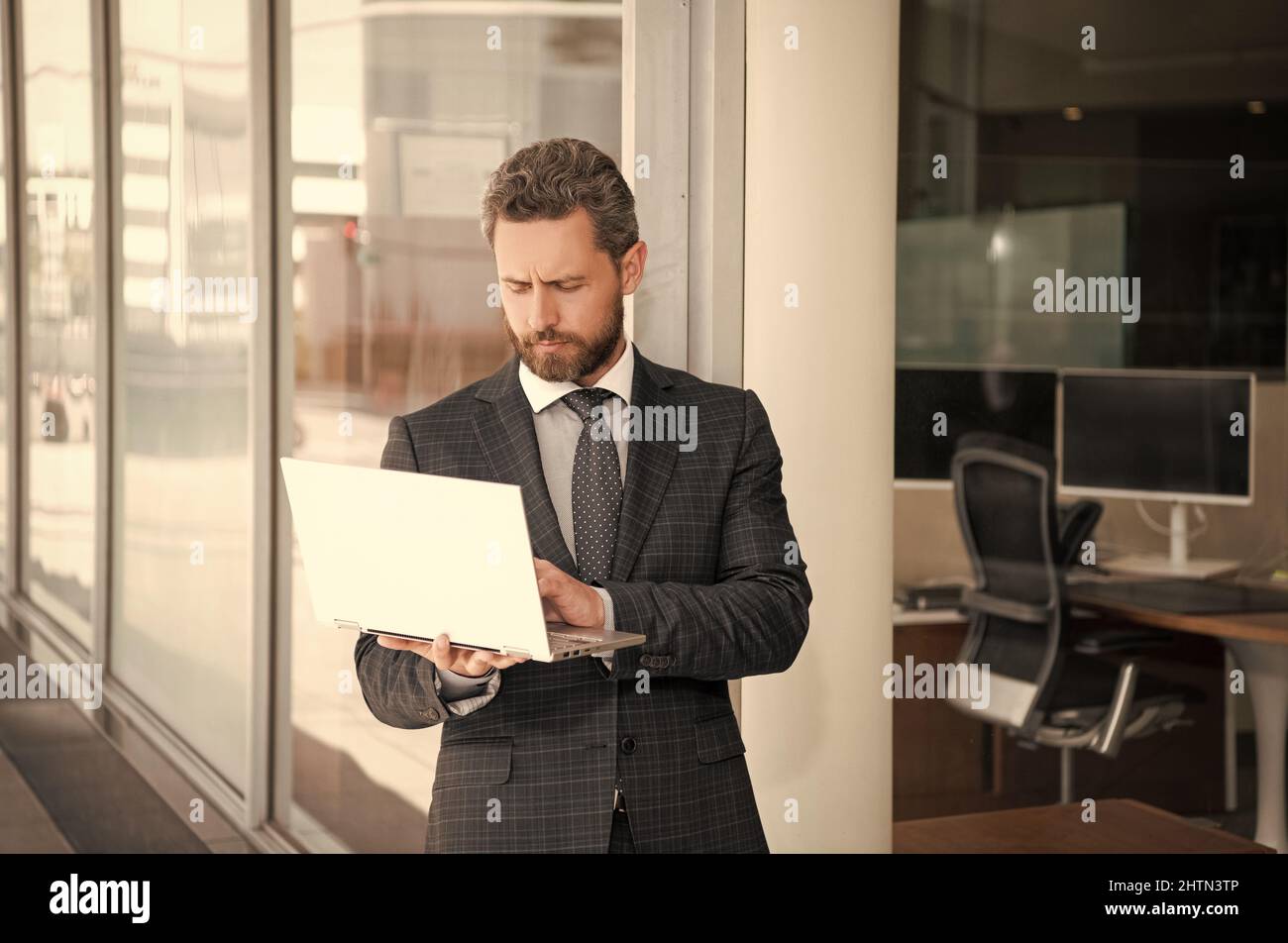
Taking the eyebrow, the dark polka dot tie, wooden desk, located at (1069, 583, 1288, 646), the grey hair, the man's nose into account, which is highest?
the grey hair

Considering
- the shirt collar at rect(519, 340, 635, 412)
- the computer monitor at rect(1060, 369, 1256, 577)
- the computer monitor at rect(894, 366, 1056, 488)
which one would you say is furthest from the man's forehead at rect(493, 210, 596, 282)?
the computer monitor at rect(1060, 369, 1256, 577)

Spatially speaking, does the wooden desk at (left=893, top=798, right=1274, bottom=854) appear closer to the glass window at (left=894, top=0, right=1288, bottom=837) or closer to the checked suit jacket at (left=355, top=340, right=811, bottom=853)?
the glass window at (left=894, top=0, right=1288, bottom=837)

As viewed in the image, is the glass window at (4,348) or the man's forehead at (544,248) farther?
the glass window at (4,348)

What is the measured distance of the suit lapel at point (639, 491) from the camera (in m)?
2.00

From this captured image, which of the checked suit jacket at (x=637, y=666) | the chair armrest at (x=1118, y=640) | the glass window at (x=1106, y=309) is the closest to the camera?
the checked suit jacket at (x=637, y=666)

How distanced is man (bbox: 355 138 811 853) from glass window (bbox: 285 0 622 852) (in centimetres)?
95

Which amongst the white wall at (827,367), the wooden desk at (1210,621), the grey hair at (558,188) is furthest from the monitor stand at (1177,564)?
the grey hair at (558,188)

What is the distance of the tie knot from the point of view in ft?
6.77

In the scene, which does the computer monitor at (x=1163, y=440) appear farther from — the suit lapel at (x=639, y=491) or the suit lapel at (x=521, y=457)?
the suit lapel at (x=521, y=457)

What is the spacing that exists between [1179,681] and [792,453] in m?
2.20

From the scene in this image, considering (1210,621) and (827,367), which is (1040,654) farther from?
(827,367)

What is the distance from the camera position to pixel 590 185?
2.02 m
